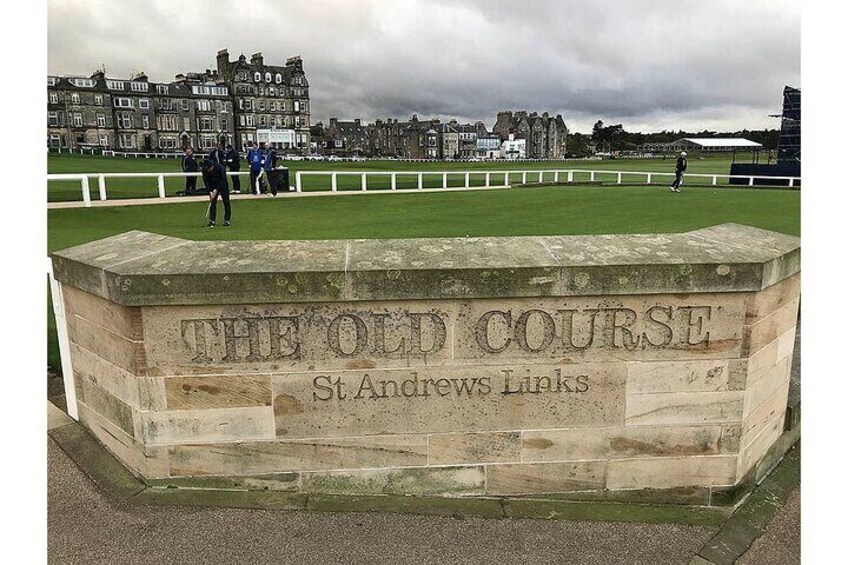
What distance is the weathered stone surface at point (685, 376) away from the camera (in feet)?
11.7

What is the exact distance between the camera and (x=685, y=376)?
359 centimetres

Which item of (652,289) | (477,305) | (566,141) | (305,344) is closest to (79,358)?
(305,344)

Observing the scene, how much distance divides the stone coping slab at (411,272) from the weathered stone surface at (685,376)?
18.7 inches

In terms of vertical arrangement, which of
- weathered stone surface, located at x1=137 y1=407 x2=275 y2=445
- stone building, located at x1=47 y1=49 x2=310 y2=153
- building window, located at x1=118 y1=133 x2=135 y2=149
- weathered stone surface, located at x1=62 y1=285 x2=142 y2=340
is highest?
stone building, located at x1=47 y1=49 x2=310 y2=153

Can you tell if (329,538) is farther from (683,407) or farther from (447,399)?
(683,407)

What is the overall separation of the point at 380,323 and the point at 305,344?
451mm

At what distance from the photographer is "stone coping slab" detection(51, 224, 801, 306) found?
3.27 m

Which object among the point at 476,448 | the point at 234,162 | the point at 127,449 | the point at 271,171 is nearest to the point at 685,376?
the point at 476,448

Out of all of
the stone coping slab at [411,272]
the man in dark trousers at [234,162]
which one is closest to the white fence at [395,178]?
the man in dark trousers at [234,162]

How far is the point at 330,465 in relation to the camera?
3598 mm

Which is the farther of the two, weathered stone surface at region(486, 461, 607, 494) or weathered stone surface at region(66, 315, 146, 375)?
weathered stone surface at region(486, 461, 607, 494)

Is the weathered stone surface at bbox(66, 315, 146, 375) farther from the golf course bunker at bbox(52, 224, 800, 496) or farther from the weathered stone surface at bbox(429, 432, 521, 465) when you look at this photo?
the weathered stone surface at bbox(429, 432, 521, 465)

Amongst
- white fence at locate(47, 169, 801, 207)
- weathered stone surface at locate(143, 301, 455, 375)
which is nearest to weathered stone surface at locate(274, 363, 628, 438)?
weathered stone surface at locate(143, 301, 455, 375)

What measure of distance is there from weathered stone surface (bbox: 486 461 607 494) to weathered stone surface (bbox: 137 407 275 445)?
1.40 meters
